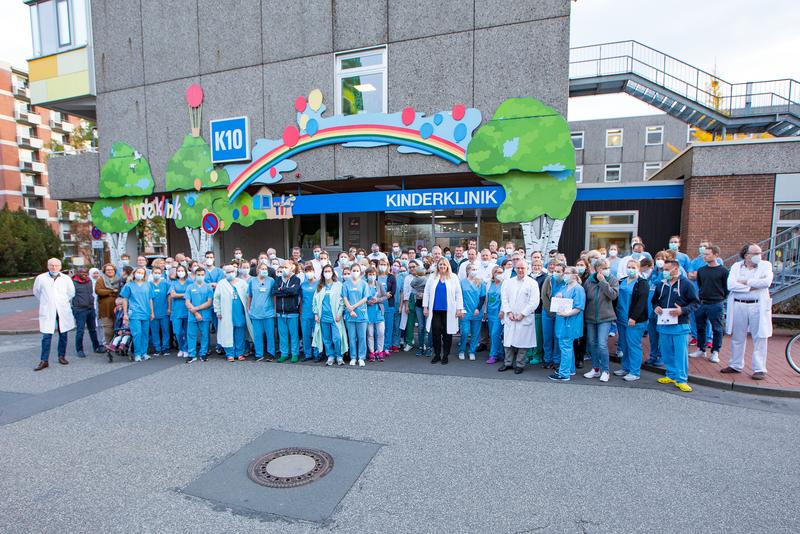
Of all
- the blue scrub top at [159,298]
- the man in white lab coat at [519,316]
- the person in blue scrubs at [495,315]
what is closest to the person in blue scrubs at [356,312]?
the person in blue scrubs at [495,315]

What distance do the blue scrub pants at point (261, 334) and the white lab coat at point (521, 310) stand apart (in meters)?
4.44

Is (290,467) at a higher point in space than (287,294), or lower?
lower

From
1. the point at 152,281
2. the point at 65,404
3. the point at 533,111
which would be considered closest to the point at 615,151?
the point at 533,111

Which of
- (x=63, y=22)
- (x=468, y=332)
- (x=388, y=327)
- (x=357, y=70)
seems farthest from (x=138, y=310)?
(x=63, y=22)

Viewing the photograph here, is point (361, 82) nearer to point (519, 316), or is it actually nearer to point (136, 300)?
point (136, 300)

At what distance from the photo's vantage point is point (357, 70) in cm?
1280

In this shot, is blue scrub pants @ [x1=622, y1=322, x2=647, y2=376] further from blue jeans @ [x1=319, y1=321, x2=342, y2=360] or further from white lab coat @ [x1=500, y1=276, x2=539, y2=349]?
blue jeans @ [x1=319, y1=321, x2=342, y2=360]

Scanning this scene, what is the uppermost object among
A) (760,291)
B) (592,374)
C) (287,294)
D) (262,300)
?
(760,291)

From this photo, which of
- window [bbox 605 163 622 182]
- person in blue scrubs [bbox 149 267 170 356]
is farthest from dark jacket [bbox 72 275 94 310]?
window [bbox 605 163 622 182]

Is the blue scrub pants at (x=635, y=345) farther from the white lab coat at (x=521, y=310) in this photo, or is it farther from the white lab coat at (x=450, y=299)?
the white lab coat at (x=450, y=299)

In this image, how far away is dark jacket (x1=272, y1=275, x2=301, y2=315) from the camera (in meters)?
7.96

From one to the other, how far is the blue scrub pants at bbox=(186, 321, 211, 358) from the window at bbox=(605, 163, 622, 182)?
117 ft

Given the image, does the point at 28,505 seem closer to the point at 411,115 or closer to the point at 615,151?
the point at 411,115

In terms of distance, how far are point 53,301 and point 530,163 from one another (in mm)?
11059
